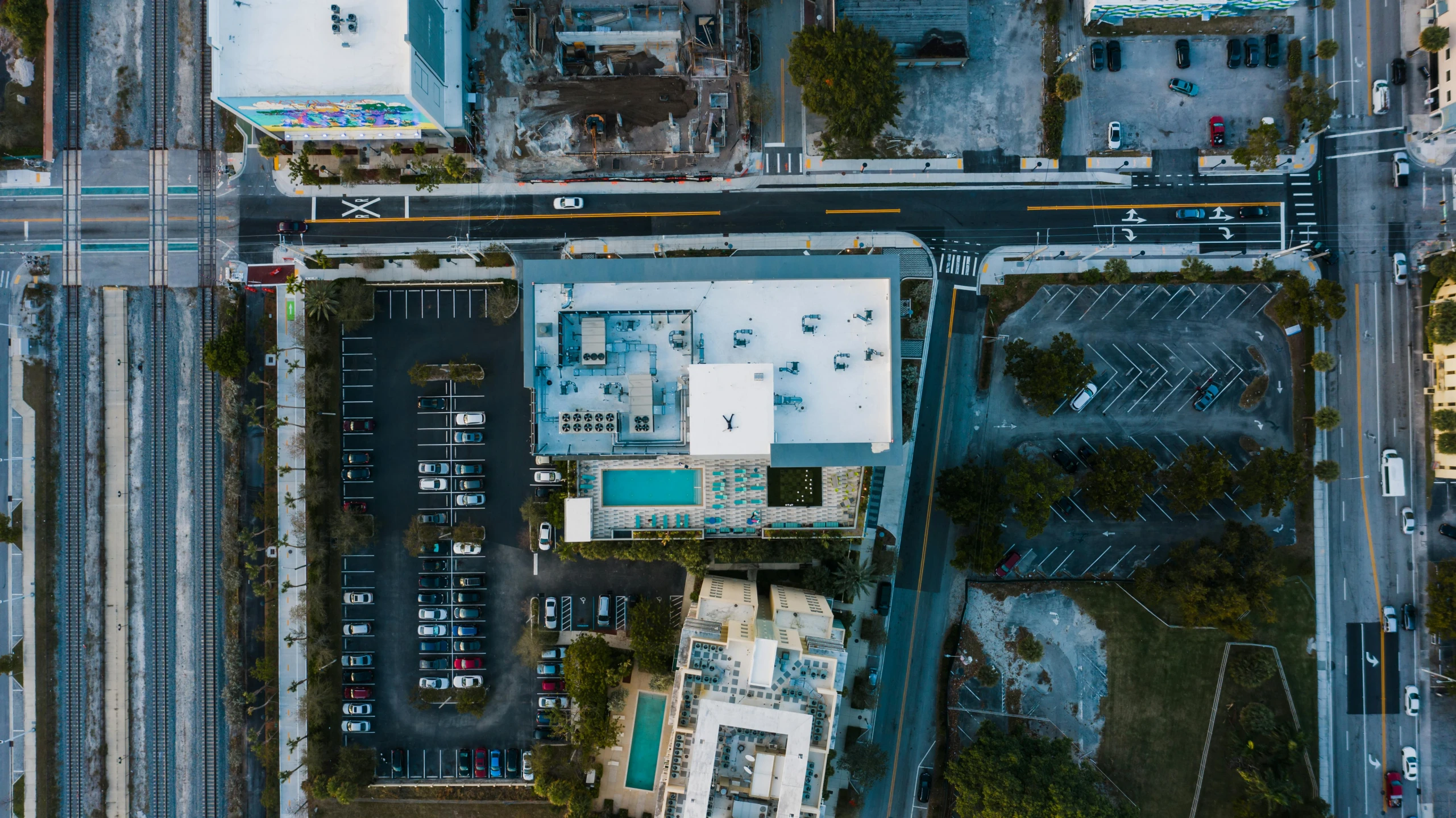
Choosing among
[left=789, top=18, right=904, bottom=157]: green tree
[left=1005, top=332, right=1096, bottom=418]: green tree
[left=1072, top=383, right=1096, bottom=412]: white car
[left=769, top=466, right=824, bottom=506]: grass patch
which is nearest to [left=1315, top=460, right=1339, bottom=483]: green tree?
[left=1072, top=383, right=1096, bottom=412]: white car

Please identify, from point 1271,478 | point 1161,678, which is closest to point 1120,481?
point 1271,478

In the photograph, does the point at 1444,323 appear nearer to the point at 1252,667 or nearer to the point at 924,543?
the point at 1252,667

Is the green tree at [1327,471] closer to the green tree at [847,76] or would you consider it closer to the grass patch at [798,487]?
the grass patch at [798,487]

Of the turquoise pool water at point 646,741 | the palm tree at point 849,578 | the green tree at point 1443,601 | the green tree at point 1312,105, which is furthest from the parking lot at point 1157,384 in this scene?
the turquoise pool water at point 646,741

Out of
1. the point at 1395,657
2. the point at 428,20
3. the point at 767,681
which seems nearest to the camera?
the point at 767,681

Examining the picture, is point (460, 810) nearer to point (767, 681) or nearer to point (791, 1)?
point (767, 681)

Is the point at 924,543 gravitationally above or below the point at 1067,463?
below

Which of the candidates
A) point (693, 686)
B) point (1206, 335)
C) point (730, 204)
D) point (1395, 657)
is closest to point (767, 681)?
point (693, 686)
